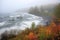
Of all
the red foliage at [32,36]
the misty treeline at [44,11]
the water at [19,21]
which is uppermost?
the misty treeline at [44,11]

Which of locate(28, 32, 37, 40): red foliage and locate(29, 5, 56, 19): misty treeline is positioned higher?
locate(29, 5, 56, 19): misty treeline

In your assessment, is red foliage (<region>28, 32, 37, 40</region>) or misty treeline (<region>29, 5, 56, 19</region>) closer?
red foliage (<region>28, 32, 37, 40</region>)

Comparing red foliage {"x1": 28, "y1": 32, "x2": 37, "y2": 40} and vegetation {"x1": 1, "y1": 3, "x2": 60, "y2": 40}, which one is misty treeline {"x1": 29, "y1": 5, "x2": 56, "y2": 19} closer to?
vegetation {"x1": 1, "y1": 3, "x2": 60, "y2": 40}

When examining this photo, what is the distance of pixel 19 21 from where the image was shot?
1.45 metres

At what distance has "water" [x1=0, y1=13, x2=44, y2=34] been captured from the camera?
142cm

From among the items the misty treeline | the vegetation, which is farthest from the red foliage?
the misty treeline

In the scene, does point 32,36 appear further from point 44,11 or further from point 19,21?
point 44,11

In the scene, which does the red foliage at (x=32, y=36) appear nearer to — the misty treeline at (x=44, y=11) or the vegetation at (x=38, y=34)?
the vegetation at (x=38, y=34)

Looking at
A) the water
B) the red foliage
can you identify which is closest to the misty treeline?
the water

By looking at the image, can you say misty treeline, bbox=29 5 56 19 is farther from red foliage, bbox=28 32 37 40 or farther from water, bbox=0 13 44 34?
red foliage, bbox=28 32 37 40

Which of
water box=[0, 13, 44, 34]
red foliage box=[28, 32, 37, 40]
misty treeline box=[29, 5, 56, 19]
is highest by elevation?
misty treeline box=[29, 5, 56, 19]

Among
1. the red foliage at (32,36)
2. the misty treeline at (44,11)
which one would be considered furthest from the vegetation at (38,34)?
the misty treeline at (44,11)

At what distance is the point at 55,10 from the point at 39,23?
25 cm

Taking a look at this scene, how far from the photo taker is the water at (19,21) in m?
1.42
